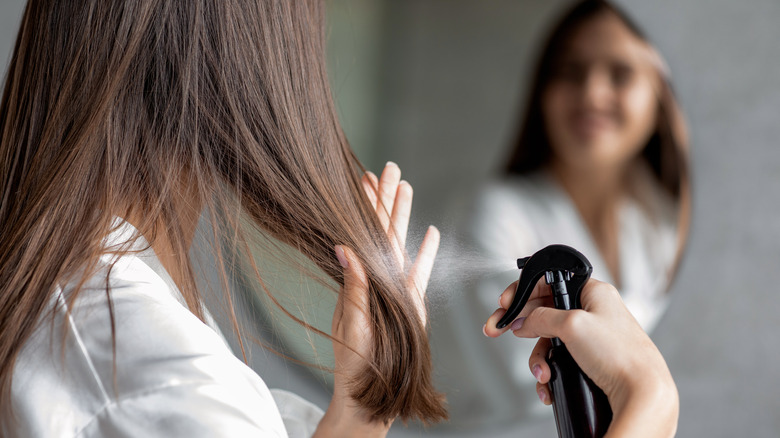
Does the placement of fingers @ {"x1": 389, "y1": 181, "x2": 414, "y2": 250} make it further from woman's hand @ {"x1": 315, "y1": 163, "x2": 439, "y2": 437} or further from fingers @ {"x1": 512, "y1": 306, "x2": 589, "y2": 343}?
fingers @ {"x1": 512, "y1": 306, "x2": 589, "y2": 343}

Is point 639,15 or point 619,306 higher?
point 639,15

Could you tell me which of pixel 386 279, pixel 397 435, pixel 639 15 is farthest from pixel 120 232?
pixel 639 15

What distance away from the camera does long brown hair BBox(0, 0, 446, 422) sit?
0.38 m

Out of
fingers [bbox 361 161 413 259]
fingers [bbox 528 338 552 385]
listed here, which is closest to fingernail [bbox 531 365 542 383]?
fingers [bbox 528 338 552 385]

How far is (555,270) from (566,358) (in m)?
0.05

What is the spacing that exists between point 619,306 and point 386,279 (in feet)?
0.50

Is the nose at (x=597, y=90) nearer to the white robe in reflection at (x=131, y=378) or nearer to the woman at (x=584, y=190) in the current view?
the woman at (x=584, y=190)

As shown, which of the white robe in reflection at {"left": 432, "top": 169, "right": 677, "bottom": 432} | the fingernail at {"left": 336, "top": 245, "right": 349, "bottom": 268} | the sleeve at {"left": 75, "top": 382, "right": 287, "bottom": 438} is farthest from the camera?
the white robe in reflection at {"left": 432, "top": 169, "right": 677, "bottom": 432}

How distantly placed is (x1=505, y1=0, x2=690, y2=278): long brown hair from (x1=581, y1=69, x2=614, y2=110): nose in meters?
0.06

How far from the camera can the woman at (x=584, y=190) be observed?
0.91 m

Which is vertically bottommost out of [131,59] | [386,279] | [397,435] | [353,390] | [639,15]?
[397,435]

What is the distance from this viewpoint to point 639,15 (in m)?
0.97

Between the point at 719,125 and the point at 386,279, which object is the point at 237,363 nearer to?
the point at 386,279

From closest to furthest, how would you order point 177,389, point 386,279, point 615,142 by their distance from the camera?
point 177,389 → point 386,279 → point 615,142
